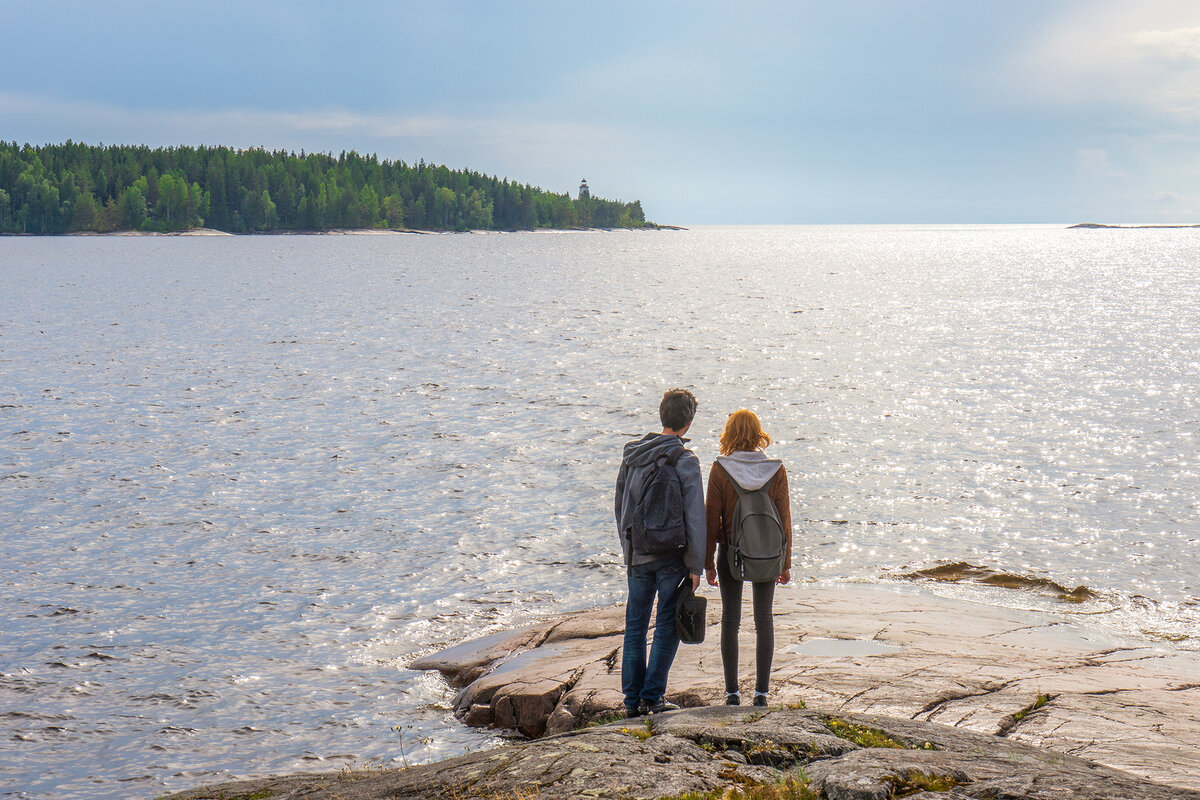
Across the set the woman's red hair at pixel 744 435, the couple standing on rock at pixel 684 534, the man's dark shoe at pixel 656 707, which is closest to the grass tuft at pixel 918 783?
the couple standing on rock at pixel 684 534

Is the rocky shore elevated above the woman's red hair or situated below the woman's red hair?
below

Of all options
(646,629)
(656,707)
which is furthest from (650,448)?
(656,707)

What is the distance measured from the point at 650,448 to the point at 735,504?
0.92m

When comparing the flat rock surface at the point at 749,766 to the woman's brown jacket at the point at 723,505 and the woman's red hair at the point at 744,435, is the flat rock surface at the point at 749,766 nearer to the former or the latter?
the woman's brown jacket at the point at 723,505

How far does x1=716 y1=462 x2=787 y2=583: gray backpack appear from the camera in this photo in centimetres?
791

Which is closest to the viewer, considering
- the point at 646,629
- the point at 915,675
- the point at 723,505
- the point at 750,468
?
the point at 750,468

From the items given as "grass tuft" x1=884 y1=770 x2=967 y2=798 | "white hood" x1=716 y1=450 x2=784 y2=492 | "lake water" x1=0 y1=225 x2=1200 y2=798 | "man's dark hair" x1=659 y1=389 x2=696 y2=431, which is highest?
"man's dark hair" x1=659 y1=389 x2=696 y2=431

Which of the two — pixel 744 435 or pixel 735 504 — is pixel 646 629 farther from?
pixel 744 435

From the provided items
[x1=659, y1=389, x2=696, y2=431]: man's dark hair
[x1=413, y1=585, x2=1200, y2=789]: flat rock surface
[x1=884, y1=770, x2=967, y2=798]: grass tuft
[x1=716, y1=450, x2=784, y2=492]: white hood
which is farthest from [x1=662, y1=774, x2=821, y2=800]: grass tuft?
[x1=659, y1=389, x2=696, y2=431]: man's dark hair

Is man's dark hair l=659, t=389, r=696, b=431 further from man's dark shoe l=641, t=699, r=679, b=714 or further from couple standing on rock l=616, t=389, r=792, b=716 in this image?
man's dark shoe l=641, t=699, r=679, b=714

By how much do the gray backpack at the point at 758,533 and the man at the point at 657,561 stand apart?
1.18 ft

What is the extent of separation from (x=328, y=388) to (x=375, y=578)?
2091 cm

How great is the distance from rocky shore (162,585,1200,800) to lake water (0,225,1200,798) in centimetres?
114

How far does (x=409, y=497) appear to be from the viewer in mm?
20500
